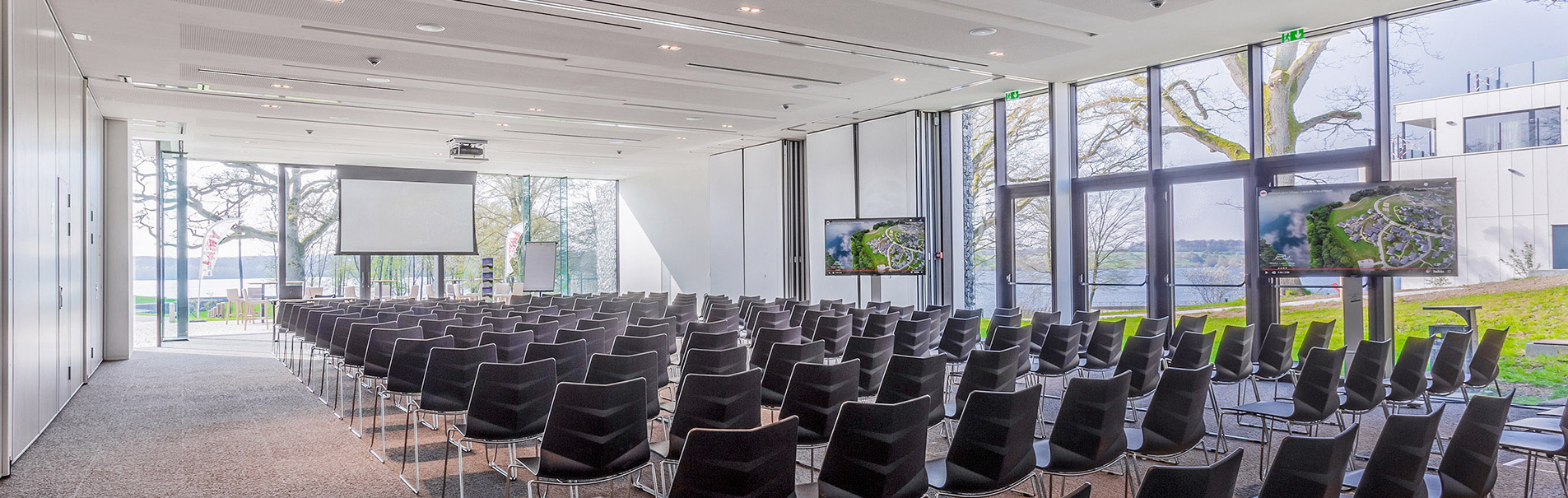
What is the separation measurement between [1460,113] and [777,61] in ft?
19.7

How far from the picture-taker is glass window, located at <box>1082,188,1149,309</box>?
31.8 ft

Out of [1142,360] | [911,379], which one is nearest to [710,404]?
[911,379]

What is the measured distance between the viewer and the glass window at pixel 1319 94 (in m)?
7.71

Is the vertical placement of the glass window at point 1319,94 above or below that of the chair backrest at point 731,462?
above

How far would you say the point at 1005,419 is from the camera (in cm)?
331

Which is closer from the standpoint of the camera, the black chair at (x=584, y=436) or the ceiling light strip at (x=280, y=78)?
the black chair at (x=584, y=436)

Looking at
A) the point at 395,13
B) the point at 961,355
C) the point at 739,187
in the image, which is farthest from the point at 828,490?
the point at 739,187

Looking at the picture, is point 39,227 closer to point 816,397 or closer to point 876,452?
point 816,397

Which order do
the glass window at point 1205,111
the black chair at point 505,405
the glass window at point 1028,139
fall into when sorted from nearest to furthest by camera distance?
1. the black chair at point 505,405
2. the glass window at point 1205,111
3. the glass window at point 1028,139

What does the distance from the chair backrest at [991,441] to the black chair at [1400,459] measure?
3.69 ft

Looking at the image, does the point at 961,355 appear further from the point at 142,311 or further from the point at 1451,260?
the point at 142,311

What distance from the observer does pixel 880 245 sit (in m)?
11.2

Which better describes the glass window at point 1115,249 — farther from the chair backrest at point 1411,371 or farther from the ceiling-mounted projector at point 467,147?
the ceiling-mounted projector at point 467,147

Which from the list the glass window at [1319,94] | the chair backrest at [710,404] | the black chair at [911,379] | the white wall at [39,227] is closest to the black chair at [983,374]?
the black chair at [911,379]
